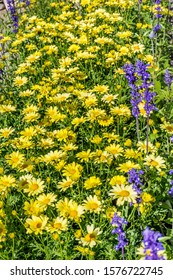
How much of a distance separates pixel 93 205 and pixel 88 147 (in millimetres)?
935

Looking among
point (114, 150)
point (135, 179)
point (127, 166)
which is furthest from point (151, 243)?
point (114, 150)

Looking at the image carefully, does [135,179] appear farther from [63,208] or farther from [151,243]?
[151,243]

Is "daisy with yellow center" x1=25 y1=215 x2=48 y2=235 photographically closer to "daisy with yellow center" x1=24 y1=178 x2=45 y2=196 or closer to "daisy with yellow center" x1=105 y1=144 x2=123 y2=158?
"daisy with yellow center" x1=24 y1=178 x2=45 y2=196

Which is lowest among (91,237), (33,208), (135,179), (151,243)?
(91,237)

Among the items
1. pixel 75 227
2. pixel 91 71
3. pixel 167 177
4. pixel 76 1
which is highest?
pixel 76 1

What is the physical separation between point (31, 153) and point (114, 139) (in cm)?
66

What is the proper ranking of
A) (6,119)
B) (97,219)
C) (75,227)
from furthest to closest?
1. (6,119)
2. (75,227)
3. (97,219)

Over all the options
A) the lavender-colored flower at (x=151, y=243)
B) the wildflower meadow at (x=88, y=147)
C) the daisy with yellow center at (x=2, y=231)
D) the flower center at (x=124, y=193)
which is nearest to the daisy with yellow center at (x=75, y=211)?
the wildflower meadow at (x=88, y=147)

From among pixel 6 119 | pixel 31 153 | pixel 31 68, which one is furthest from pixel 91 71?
pixel 31 153

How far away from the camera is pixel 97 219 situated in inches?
121

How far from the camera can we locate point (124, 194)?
2.94 meters

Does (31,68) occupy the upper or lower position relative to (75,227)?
upper

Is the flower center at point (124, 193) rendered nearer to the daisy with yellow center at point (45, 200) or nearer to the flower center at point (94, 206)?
the flower center at point (94, 206)

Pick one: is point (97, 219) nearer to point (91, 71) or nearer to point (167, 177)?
point (167, 177)
